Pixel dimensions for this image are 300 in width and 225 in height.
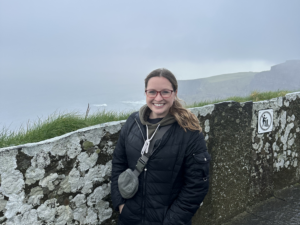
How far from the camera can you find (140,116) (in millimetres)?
2547

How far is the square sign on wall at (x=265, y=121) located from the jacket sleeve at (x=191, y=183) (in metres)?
2.70

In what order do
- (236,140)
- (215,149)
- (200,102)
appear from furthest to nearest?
1. (200,102)
2. (236,140)
3. (215,149)

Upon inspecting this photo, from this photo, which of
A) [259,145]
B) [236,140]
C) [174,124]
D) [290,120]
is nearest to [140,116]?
[174,124]

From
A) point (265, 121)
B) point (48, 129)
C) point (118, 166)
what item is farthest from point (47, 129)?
point (265, 121)

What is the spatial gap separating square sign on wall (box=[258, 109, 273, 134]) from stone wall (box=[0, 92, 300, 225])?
97 mm

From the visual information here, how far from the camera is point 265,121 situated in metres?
4.73

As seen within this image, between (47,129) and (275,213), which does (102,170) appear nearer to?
(47,129)

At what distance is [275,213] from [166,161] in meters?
3.21

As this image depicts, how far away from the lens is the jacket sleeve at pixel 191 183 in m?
2.36

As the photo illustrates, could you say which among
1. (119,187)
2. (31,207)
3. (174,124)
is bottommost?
(31,207)

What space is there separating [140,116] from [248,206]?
3.34 metres

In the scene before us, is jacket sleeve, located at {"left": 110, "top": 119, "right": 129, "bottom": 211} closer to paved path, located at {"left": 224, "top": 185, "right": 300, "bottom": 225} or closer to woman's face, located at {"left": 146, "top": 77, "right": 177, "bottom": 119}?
woman's face, located at {"left": 146, "top": 77, "right": 177, "bottom": 119}

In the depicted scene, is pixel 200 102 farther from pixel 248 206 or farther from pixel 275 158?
pixel 248 206

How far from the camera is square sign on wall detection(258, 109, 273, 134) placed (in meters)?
4.65
